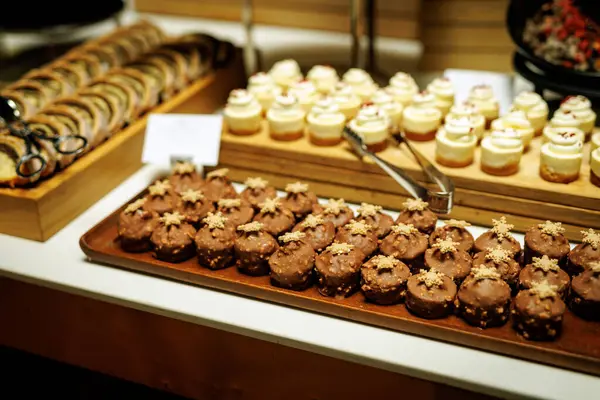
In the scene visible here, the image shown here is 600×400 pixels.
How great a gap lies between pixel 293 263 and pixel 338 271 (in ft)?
0.45

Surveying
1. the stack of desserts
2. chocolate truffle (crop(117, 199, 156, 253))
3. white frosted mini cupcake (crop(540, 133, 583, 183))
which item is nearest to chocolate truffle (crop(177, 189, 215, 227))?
the stack of desserts

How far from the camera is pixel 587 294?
5.83 feet

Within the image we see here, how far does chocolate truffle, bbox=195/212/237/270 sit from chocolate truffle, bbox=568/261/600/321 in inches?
39.7

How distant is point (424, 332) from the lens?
1792mm

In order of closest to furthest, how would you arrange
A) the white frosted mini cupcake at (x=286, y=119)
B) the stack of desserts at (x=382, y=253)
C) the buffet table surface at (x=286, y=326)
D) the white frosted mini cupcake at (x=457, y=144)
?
the buffet table surface at (x=286, y=326) → the stack of desserts at (x=382, y=253) → the white frosted mini cupcake at (x=457, y=144) → the white frosted mini cupcake at (x=286, y=119)

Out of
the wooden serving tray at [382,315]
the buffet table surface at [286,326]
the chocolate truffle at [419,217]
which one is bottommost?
the buffet table surface at [286,326]

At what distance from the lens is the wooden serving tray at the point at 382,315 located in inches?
66.5

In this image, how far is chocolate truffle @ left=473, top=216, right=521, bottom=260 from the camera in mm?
1984

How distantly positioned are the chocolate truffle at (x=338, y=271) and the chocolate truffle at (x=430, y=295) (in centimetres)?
16

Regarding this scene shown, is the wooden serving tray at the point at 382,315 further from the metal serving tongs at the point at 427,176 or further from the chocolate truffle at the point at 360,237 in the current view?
the metal serving tongs at the point at 427,176

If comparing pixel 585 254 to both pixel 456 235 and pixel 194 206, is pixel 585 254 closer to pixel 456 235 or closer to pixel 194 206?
pixel 456 235

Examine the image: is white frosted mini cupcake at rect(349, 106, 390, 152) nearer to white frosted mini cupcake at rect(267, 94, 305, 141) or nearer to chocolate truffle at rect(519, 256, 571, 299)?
white frosted mini cupcake at rect(267, 94, 305, 141)

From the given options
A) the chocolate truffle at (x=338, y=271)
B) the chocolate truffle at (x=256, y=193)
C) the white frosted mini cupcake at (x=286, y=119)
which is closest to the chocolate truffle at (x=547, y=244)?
the chocolate truffle at (x=338, y=271)

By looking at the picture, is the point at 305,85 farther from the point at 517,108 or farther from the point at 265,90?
the point at 517,108
